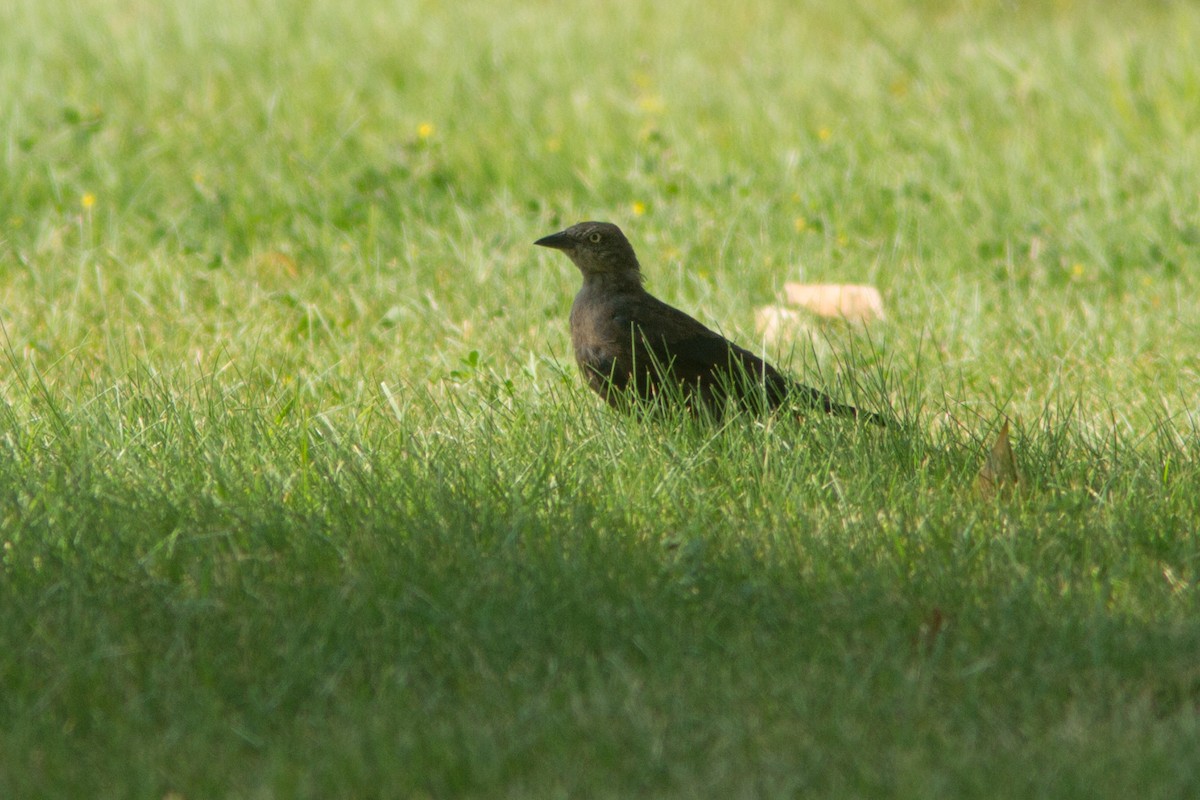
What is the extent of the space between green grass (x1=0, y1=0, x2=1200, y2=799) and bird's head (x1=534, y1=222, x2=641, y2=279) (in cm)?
38

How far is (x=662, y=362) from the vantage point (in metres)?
4.61

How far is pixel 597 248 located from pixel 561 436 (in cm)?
103

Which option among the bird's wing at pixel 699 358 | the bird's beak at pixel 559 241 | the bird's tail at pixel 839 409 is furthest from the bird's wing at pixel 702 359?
the bird's beak at pixel 559 241

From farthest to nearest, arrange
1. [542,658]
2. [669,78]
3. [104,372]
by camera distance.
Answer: [669,78] → [104,372] → [542,658]

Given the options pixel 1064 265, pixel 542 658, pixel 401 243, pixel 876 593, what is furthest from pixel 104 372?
pixel 1064 265

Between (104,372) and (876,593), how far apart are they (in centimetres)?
277

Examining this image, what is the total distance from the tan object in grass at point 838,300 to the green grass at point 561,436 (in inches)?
4.8

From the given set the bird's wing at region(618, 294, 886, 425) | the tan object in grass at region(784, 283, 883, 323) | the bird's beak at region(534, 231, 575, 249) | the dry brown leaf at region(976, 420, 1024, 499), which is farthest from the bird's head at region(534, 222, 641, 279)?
the dry brown leaf at region(976, 420, 1024, 499)

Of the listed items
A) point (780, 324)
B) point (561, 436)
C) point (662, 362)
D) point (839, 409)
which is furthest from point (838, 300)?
point (561, 436)

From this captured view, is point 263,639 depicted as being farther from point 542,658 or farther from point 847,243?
point 847,243

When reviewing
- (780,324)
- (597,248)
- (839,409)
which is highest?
(597,248)

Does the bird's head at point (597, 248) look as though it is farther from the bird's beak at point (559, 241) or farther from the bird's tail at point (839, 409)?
the bird's tail at point (839, 409)

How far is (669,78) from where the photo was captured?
8.33 m

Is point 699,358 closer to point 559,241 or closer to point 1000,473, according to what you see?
point 559,241
